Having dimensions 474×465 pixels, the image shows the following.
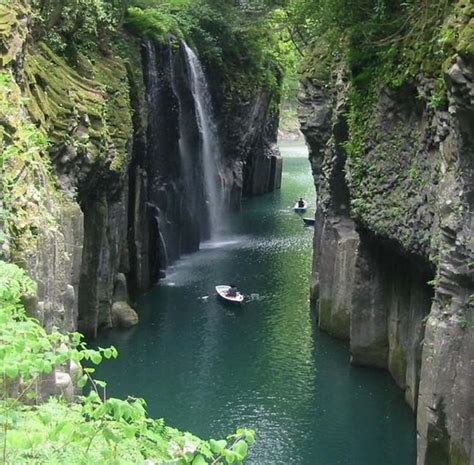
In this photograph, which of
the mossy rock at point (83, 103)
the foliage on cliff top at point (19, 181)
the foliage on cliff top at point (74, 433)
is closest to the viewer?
the foliage on cliff top at point (74, 433)

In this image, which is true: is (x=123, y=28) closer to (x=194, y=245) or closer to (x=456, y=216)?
(x=194, y=245)

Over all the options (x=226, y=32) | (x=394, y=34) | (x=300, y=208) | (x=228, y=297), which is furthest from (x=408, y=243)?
(x=300, y=208)

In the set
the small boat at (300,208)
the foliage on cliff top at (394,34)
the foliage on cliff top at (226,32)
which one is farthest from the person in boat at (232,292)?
the small boat at (300,208)

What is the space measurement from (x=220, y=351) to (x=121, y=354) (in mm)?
2708

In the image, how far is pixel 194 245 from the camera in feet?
112

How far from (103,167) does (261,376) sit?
6.66 m

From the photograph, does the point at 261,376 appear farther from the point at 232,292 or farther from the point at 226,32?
the point at 226,32

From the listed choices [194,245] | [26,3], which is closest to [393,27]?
[26,3]

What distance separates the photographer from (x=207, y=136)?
37219mm

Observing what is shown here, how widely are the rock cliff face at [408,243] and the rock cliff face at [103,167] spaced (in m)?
6.01

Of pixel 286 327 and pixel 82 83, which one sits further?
pixel 286 327

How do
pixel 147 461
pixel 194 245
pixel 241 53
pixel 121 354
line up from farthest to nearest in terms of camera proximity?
pixel 241 53 → pixel 194 245 → pixel 121 354 → pixel 147 461

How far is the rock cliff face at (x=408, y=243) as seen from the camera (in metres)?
12.9

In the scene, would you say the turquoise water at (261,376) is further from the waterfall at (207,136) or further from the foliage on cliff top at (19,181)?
the waterfall at (207,136)
